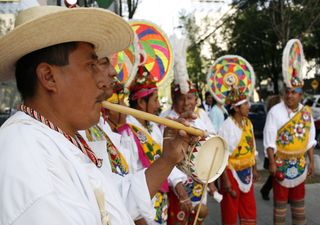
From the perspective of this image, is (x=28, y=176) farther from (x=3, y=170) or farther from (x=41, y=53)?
(x=41, y=53)

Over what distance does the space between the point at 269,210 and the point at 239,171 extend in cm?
160

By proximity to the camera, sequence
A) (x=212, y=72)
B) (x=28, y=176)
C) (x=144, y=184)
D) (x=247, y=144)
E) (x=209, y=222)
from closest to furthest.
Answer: (x=28, y=176) < (x=144, y=184) < (x=247, y=144) < (x=209, y=222) < (x=212, y=72)

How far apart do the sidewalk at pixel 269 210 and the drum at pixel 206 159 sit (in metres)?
3.54

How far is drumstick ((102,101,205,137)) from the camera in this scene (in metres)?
1.61

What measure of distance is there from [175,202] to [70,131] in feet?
8.78

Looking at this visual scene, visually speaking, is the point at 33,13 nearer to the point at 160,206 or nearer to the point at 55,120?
the point at 55,120

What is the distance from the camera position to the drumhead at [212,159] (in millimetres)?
1917

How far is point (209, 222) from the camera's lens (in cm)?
532

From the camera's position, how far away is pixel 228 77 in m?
5.57

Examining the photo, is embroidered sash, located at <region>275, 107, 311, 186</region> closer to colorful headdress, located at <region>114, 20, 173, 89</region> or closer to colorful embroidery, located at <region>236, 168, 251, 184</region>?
colorful embroidery, located at <region>236, 168, 251, 184</region>

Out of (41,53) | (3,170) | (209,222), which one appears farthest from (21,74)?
(209,222)

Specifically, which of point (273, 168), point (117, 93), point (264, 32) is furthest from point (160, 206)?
point (264, 32)

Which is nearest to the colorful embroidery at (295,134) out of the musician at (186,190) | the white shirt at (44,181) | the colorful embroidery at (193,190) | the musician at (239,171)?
the musician at (239,171)

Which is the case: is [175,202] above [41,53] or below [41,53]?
below
